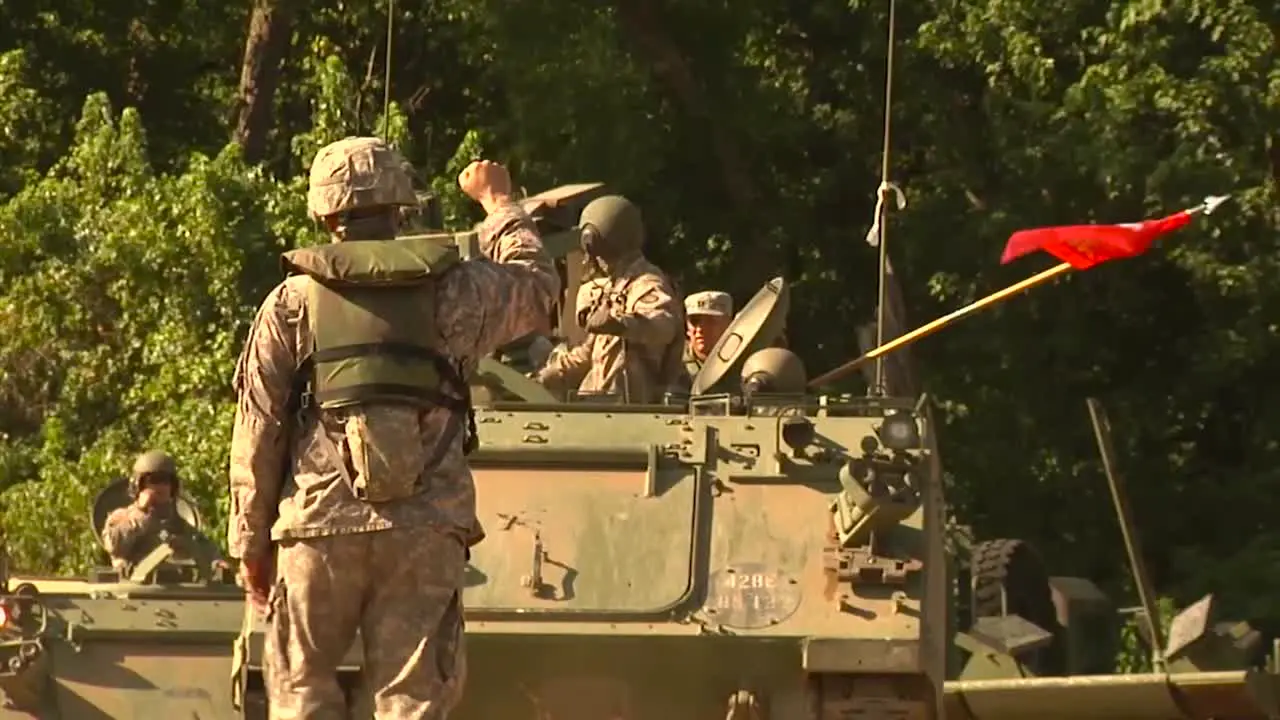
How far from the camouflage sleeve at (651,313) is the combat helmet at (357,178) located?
3807 mm

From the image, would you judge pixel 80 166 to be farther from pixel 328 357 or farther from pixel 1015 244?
pixel 328 357

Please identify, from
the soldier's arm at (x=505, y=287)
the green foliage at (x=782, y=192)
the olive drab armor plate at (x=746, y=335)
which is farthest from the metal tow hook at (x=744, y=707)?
the green foliage at (x=782, y=192)

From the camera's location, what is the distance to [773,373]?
12.0 meters

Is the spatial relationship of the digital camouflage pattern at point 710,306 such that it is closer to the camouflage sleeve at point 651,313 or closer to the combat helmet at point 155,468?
the camouflage sleeve at point 651,313

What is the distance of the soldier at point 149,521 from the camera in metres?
13.6

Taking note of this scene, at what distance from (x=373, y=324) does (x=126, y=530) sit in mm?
5408

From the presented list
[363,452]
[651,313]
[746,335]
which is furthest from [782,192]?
[363,452]

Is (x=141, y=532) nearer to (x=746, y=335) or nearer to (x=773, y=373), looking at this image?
(x=746, y=335)

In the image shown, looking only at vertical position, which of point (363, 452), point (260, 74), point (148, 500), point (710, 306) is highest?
point (260, 74)

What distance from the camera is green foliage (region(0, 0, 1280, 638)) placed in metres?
20.9

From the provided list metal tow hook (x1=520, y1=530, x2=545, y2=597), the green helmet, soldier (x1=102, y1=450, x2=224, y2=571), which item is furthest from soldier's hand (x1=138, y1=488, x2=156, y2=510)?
metal tow hook (x1=520, y1=530, x2=545, y2=597)

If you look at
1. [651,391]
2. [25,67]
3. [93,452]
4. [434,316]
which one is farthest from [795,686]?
[25,67]

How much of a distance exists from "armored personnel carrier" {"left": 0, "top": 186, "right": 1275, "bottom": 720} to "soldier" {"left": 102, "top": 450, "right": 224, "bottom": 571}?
99 cm

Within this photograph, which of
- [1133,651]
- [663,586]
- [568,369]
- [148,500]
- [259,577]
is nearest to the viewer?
[259,577]
